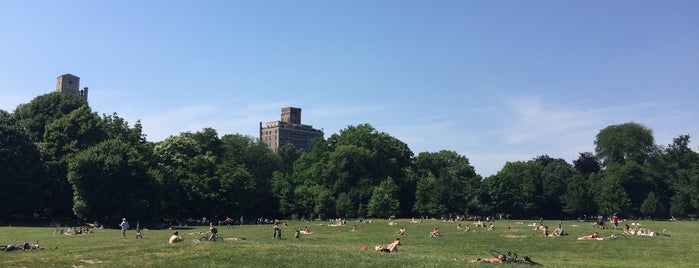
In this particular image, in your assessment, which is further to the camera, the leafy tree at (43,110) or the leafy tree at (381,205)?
the leafy tree at (381,205)

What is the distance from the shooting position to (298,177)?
4478 inches

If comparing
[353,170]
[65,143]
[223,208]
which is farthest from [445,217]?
[65,143]

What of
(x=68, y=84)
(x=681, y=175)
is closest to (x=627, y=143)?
(x=681, y=175)

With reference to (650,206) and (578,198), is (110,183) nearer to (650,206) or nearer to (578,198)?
(578,198)

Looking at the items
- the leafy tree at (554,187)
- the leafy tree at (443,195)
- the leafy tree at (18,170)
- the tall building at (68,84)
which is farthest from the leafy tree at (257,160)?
the tall building at (68,84)

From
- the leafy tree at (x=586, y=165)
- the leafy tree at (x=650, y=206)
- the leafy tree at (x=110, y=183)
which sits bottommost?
the leafy tree at (x=650, y=206)

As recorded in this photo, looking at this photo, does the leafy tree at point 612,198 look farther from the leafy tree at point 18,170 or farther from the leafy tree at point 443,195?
the leafy tree at point 18,170

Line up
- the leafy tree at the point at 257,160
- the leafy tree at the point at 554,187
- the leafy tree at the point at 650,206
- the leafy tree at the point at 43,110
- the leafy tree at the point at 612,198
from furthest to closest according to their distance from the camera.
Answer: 1. the leafy tree at the point at 554,187
2. the leafy tree at the point at 650,206
3. the leafy tree at the point at 612,198
4. the leafy tree at the point at 257,160
5. the leafy tree at the point at 43,110

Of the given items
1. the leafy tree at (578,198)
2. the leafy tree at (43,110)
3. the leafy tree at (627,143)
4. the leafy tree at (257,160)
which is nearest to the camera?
the leafy tree at (43,110)

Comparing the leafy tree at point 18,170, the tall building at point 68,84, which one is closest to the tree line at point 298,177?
the leafy tree at point 18,170

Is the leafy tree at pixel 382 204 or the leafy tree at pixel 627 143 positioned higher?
the leafy tree at pixel 627 143

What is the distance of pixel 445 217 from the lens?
10038 centimetres

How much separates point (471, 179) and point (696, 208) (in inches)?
1796

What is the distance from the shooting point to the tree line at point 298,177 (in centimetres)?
6694
